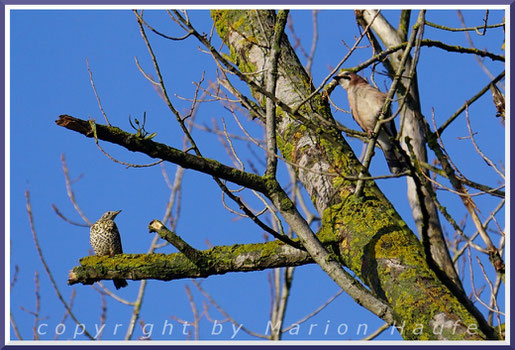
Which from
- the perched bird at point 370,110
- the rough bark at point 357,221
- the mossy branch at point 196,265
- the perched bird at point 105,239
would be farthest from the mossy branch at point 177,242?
the perched bird at point 370,110

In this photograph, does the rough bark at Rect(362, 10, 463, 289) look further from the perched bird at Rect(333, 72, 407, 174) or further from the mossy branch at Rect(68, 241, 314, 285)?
the mossy branch at Rect(68, 241, 314, 285)

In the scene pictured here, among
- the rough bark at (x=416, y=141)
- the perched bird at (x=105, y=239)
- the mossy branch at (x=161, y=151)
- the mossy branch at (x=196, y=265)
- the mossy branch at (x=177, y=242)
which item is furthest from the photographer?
the perched bird at (x=105, y=239)

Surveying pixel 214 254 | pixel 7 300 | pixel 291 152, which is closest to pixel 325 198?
pixel 291 152

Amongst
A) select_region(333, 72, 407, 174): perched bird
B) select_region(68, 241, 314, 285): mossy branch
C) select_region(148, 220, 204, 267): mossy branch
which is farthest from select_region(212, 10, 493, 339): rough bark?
select_region(333, 72, 407, 174): perched bird

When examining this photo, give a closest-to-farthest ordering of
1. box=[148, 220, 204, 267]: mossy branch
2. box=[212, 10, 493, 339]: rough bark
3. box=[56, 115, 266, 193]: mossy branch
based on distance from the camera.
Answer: box=[56, 115, 266, 193]: mossy branch
box=[212, 10, 493, 339]: rough bark
box=[148, 220, 204, 267]: mossy branch

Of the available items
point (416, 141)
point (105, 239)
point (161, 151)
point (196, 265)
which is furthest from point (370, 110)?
point (161, 151)

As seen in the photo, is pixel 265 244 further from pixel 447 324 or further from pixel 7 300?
pixel 7 300

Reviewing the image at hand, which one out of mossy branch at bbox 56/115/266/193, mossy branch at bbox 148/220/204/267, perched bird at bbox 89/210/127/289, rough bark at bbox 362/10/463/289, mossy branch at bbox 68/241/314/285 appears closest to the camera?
mossy branch at bbox 56/115/266/193

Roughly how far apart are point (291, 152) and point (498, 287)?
2571 mm

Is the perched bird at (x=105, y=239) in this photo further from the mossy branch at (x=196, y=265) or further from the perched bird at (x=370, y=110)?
the perched bird at (x=370, y=110)

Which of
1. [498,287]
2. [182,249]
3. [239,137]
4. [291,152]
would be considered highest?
[239,137]

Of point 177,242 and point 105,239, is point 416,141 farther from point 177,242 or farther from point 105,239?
point 177,242

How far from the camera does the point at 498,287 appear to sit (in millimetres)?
5777

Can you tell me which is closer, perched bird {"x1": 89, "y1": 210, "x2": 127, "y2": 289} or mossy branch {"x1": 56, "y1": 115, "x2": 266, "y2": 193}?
mossy branch {"x1": 56, "y1": 115, "x2": 266, "y2": 193}
